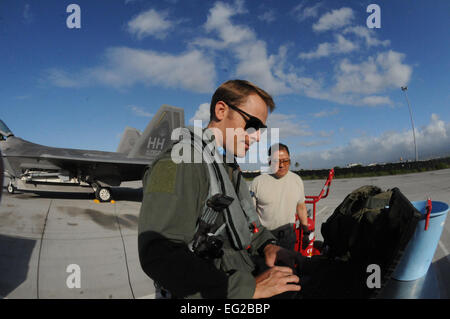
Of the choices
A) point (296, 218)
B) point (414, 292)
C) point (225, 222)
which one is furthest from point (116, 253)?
point (414, 292)

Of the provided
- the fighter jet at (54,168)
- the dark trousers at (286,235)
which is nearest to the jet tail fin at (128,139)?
the fighter jet at (54,168)

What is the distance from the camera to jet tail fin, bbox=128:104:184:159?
7721 millimetres

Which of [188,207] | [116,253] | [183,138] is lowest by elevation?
[116,253]

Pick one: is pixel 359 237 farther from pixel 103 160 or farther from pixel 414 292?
pixel 103 160

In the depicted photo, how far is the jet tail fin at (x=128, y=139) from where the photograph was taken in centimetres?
1289

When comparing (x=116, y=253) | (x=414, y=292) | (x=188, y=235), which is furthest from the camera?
(x=116, y=253)

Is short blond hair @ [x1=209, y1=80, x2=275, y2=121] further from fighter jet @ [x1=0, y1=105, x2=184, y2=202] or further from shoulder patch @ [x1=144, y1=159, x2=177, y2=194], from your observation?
fighter jet @ [x1=0, y1=105, x2=184, y2=202]

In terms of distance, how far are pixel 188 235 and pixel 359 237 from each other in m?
1.61

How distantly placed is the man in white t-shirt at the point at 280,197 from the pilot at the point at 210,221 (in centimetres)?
205

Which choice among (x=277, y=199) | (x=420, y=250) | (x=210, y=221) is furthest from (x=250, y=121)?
(x=277, y=199)

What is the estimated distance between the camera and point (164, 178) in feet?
2.96

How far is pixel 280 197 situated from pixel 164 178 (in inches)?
112

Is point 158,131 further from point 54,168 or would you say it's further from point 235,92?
point 235,92

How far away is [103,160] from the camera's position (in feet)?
22.6
